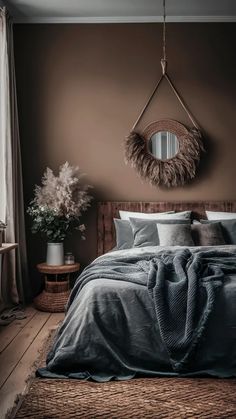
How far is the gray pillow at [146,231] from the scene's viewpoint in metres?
4.41

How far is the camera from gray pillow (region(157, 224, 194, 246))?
4274 mm

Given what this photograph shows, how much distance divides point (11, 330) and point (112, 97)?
290cm

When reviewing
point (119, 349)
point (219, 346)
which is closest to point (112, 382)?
point (119, 349)

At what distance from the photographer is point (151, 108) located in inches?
203

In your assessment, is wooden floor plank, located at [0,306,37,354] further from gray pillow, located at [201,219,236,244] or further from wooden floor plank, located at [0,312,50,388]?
gray pillow, located at [201,219,236,244]

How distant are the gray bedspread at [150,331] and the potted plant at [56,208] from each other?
185 centimetres

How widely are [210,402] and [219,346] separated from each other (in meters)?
0.43

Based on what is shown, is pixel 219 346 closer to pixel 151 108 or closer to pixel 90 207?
pixel 90 207

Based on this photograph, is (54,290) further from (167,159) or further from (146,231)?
(167,159)

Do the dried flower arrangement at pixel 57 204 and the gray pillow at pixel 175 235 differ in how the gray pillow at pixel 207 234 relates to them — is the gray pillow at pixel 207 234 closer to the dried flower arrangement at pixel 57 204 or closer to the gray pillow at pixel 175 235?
the gray pillow at pixel 175 235

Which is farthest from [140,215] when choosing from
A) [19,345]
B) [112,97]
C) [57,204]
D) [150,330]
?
[150,330]

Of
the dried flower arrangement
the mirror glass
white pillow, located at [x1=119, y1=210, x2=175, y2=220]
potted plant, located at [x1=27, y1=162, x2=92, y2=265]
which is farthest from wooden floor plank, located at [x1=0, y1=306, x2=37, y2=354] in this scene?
the mirror glass

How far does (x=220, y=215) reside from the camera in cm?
485

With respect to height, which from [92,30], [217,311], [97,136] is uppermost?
[92,30]
